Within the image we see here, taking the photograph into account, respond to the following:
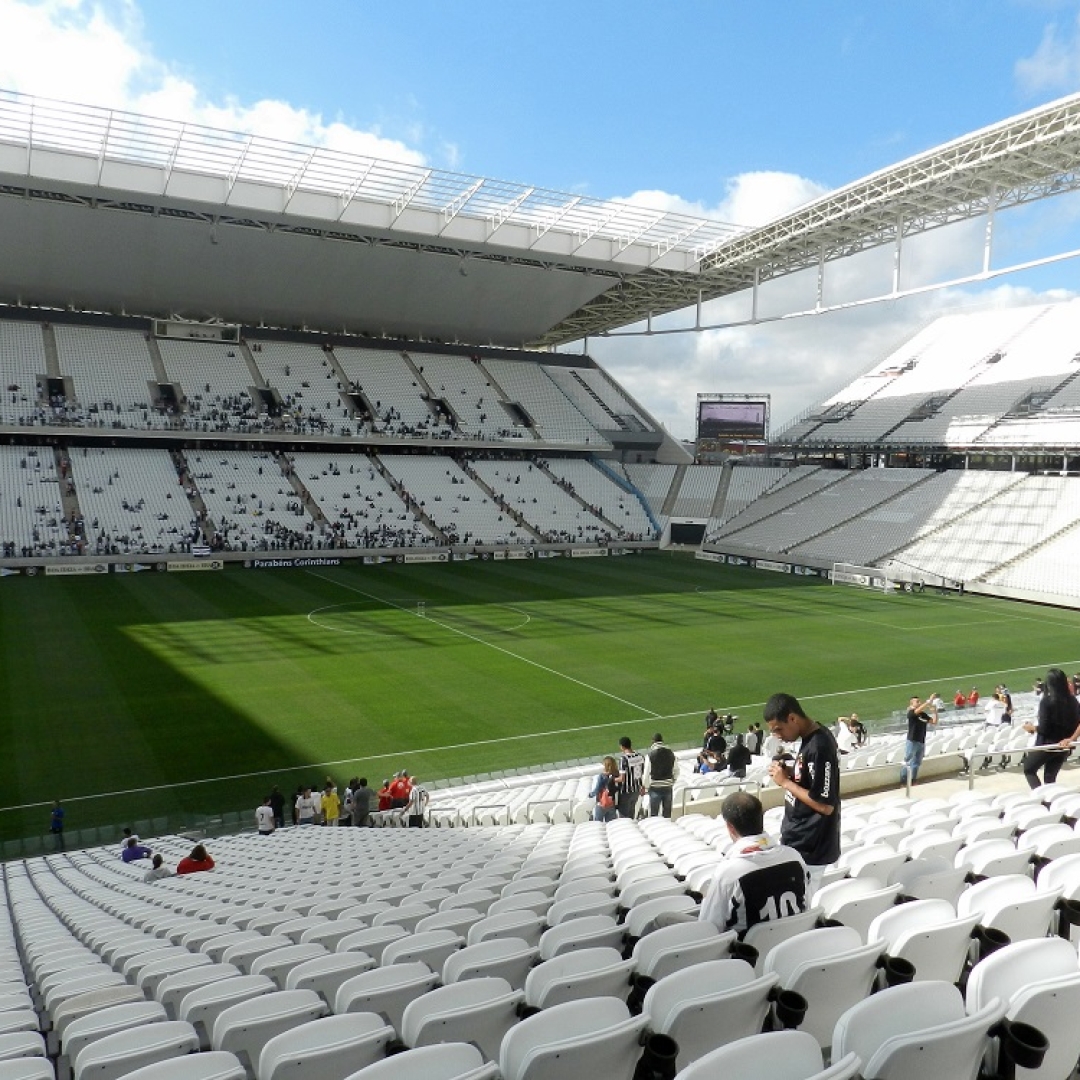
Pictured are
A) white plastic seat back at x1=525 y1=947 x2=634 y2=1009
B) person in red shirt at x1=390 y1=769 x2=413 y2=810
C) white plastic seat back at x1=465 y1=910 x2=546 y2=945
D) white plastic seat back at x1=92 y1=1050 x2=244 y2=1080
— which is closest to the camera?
white plastic seat back at x1=92 y1=1050 x2=244 y2=1080

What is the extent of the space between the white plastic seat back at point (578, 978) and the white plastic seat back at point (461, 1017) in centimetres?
14

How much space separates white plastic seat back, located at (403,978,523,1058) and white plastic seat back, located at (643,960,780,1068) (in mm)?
628

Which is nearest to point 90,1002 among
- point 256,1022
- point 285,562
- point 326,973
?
point 326,973

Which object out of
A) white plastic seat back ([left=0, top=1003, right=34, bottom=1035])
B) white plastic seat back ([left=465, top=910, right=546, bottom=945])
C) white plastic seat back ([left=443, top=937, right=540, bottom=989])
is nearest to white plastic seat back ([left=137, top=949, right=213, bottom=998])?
white plastic seat back ([left=0, top=1003, right=34, bottom=1035])

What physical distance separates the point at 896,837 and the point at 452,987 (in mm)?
4887

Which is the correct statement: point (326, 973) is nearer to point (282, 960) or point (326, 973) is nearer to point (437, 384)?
point (282, 960)

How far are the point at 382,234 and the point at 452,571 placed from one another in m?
21.5

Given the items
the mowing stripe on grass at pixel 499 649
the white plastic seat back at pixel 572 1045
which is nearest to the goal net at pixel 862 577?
the mowing stripe on grass at pixel 499 649

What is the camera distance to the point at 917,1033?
9.21 feet

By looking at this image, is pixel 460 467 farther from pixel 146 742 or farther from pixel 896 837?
pixel 896 837

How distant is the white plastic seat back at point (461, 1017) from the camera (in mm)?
3473

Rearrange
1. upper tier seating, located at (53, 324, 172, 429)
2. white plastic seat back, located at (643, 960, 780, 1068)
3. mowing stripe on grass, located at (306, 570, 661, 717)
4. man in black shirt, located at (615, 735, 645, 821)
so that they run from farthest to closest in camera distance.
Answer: upper tier seating, located at (53, 324, 172, 429) → mowing stripe on grass, located at (306, 570, 661, 717) → man in black shirt, located at (615, 735, 645, 821) → white plastic seat back, located at (643, 960, 780, 1068)

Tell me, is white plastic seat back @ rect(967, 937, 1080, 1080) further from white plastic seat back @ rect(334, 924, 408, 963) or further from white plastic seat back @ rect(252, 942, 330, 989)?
white plastic seat back @ rect(252, 942, 330, 989)

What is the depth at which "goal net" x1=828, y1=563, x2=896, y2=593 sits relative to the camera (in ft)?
Result: 165
